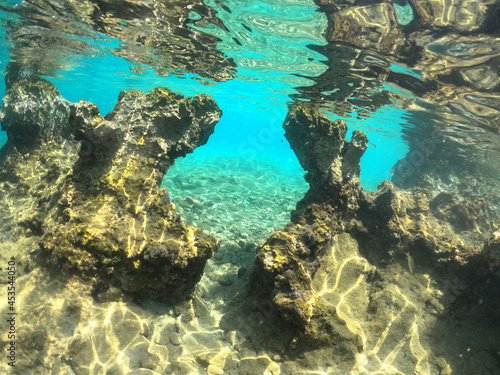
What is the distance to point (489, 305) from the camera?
17.4ft

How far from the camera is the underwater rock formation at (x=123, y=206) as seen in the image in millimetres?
4410

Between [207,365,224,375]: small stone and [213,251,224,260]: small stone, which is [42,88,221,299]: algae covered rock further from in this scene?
[213,251,224,260]: small stone

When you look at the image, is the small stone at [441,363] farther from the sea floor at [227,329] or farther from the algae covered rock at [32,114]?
the algae covered rock at [32,114]

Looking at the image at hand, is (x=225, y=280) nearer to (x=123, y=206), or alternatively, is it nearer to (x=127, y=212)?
(x=127, y=212)

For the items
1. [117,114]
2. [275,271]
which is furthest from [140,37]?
[275,271]

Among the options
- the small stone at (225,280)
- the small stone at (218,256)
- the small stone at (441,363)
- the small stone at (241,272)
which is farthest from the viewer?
the small stone at (218,256)

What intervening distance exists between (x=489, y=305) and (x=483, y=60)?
23.4 feet

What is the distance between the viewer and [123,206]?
5.03 meters

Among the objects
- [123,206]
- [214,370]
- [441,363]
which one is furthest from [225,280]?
[441,363]

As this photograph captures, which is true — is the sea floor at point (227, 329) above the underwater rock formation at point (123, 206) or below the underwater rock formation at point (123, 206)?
below

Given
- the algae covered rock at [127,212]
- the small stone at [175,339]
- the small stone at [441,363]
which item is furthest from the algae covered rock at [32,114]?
the small stone at [441,363]

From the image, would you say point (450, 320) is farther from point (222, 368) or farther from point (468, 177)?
point (468, 177)

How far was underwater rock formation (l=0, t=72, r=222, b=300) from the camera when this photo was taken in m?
4.41

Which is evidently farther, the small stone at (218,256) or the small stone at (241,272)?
the small stone at (218,256)
